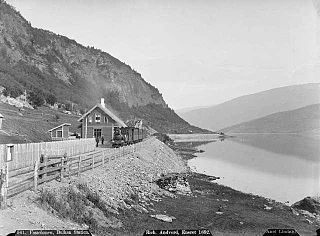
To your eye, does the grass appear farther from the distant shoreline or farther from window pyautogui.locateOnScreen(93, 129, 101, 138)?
the distant shoreline

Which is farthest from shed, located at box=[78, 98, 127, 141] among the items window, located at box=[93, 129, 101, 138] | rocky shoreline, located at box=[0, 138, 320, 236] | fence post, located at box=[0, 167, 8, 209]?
fence post, located at box=[0, 167, 8, 209]

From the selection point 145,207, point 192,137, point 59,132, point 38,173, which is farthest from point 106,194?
point 192,137

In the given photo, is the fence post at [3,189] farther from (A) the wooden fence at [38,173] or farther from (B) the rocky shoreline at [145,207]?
(B) the rocky shoreline at [145,207]

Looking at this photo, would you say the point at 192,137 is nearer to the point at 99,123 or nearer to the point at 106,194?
the point at 99,123

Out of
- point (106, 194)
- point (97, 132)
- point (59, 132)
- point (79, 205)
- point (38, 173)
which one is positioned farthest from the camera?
point (97, 132)

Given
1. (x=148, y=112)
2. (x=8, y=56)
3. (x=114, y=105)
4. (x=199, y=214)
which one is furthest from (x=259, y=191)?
(x=148, y=112)

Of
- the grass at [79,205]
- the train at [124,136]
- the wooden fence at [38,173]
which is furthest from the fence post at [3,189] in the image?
the train at [124,136]

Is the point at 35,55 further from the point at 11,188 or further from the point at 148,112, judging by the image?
the point at 11,188
